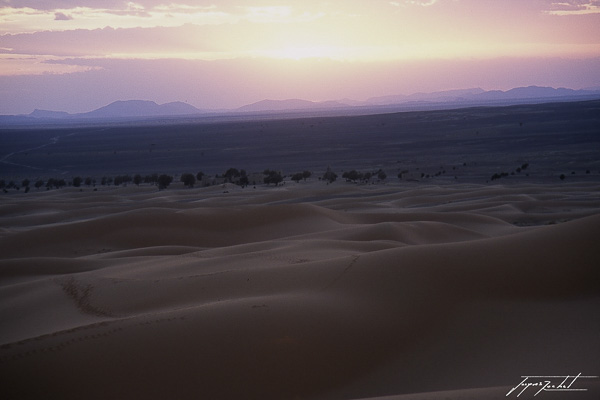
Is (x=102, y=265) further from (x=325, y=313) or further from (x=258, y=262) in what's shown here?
(x=325, y=313)

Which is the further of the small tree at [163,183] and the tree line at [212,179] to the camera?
the tree line at [212,179]

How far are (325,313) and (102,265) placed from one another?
8.28 metres

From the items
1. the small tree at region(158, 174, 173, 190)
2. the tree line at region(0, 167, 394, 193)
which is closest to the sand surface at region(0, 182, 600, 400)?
the small tree at region(158, 174, 173, 190)

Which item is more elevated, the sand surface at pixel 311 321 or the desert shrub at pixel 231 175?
the sand surface at pixel 311 321

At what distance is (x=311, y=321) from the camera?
25.7ft

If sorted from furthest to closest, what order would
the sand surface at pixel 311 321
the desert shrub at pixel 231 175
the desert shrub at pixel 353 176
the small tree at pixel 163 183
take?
the desert shrub at pixel 231 175, the desert shrub at pixel 353 176, the small tree at pixel 163 183, the sand surface at pixel 311 321

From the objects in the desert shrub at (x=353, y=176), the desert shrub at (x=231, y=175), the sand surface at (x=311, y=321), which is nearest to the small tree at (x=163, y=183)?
the desert shrub at (x=231, y=175)

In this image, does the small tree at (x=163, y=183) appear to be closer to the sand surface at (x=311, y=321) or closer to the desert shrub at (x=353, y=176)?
the desert shrub at (x=353, y=176)

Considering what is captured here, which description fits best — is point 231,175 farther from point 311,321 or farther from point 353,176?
point 311,321

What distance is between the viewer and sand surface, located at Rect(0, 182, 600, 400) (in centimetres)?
660

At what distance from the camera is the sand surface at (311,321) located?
21.6ft

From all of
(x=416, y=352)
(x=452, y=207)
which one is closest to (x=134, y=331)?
(x=416, y=352)

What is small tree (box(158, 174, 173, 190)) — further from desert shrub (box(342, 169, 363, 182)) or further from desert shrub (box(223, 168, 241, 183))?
desert shrub (box(342, 169, 363, 182))

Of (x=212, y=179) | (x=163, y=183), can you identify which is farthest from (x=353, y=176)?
(x=163, y=183)
